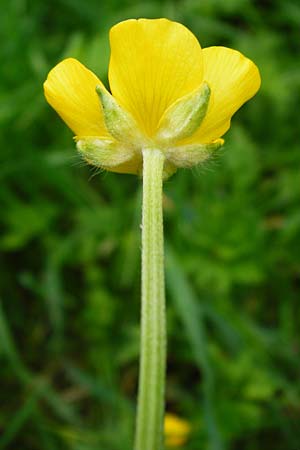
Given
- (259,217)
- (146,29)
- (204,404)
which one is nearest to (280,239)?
(259,217)

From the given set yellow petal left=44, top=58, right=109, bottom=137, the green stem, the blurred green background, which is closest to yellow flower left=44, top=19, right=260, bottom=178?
yellow petal left=44, top=58, right=109, bottom=137

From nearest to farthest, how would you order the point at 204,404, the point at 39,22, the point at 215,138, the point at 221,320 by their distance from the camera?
the point at 215,138, the point at 204,404, the point at 221,320, the point at 39,22

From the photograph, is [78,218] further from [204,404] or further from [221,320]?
[204,404]

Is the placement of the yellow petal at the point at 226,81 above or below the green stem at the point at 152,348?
above

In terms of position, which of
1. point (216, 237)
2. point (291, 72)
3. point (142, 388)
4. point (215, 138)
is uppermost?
point (291, 72)

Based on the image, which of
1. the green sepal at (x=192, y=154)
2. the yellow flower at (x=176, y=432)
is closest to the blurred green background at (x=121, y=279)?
the yellow flower at (x=176, y=432)

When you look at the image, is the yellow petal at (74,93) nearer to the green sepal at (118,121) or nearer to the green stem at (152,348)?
the green sepal at (118,121)

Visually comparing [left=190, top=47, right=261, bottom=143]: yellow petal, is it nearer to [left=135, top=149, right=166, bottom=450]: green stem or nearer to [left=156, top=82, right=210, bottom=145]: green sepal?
[left=156, top=82, right=210, bottom=145]: green sepal
